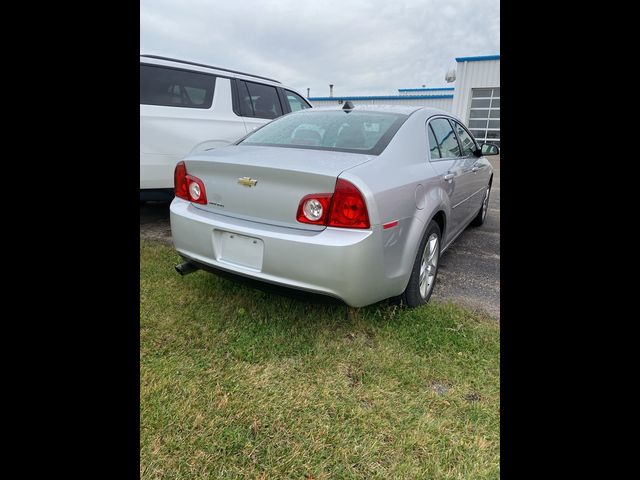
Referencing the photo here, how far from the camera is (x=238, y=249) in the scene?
7.25 ft

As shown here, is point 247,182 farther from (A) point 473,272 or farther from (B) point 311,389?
(A) point 473,272

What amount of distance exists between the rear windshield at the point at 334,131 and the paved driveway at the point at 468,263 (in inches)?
56.5

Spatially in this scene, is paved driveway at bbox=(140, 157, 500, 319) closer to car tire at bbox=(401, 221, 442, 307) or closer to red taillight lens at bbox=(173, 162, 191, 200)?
car tire at bbox=(401, 221, 442, 307)

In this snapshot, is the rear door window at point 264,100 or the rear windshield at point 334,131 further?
the rear door window at point 264,100

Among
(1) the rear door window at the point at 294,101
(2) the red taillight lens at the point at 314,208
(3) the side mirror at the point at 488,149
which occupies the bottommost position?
(2) the red taillight lens at the point at 314,208

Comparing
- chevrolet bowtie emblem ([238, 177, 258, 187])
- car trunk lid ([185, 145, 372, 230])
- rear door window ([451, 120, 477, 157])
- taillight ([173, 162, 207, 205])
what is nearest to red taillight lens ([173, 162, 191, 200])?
taillight ([173, 162, 207, 205])

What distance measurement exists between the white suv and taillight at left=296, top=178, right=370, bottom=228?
8.74 ft

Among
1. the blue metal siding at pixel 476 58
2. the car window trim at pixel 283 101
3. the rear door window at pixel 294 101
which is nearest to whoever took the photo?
the car window trim at pixel 283 101

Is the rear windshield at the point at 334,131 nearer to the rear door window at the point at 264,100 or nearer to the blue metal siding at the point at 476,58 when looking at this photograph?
the rear door window at the point at 264,100

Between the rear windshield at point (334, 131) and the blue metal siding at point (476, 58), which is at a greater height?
the blue metal siding at point (476, 58)

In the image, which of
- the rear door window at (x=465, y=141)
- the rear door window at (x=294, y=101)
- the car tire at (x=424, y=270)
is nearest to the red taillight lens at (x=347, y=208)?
the car tire at (x=424, y=270)

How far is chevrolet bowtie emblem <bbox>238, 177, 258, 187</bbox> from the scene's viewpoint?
7.09 ft

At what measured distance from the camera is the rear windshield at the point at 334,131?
2.46 metres
